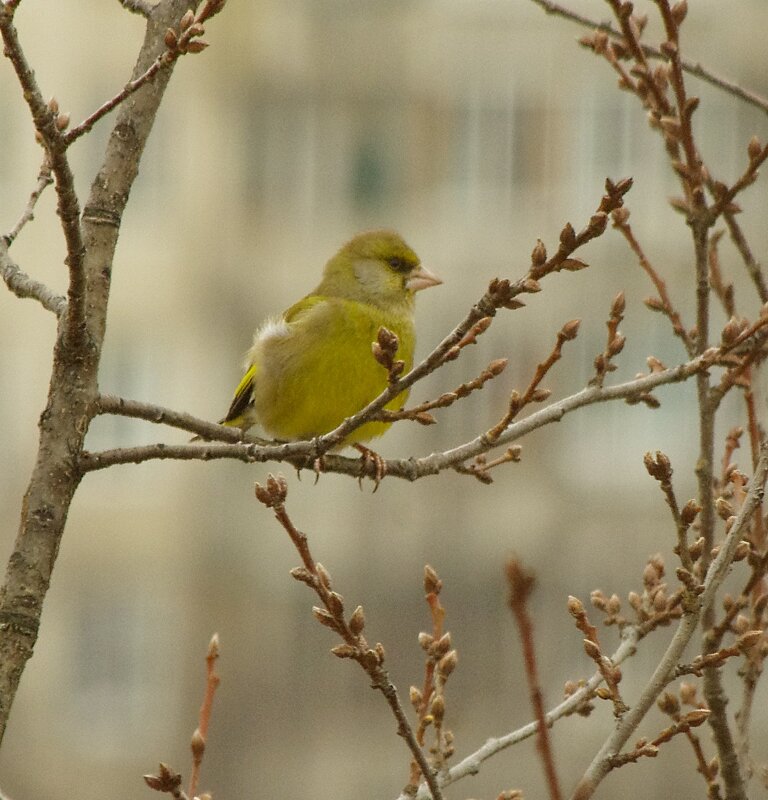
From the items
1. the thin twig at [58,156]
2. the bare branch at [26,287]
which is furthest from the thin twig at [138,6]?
the thin twig at [58,156]

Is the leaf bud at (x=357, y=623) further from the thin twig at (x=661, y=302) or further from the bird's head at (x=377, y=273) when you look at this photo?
the bird's head at (x=377, y=273)

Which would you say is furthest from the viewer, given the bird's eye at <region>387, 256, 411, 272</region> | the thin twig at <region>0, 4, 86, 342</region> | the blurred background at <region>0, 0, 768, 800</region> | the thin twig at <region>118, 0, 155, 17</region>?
the blurred background at <region>0, 0, 768, 800</region>

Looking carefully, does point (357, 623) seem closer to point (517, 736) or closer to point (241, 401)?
point (517, 736)

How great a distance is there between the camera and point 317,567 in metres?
2.79

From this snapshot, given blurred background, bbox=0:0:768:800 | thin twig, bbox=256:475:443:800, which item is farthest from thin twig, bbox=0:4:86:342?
blurred background, bbox=0:0:768:800

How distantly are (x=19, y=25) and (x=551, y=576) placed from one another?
12976 millimetres

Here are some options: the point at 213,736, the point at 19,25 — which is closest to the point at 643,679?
the point at 213,736

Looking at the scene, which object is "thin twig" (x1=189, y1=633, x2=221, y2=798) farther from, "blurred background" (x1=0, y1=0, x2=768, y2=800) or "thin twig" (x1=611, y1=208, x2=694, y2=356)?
"blurred background" (x1=0, y1=0, x2=768, y2=800)

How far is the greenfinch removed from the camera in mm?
5535

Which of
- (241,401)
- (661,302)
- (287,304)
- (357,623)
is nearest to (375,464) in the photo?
(661,302)

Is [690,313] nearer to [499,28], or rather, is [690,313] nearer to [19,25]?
[499,28]

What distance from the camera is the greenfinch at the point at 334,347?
218 inches

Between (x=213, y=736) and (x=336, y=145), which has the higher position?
(x=336, y=145)

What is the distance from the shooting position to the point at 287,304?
28.7 m
